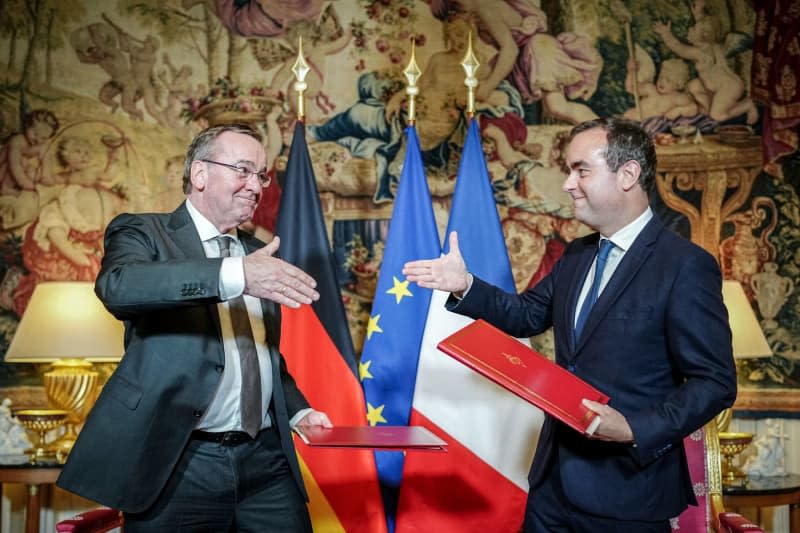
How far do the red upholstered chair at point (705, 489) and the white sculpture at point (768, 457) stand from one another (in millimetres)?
1239

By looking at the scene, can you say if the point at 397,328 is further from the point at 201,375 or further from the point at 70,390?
the point at 70,390

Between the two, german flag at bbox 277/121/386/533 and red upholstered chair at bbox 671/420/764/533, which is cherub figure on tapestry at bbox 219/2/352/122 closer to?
german flag at bbox 277/121/386/533

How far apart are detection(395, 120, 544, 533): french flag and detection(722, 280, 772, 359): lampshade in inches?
47.8

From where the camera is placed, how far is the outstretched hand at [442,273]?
9.32 ft

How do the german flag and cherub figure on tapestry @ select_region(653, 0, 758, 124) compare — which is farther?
cherub figure on tapestry @ select_region(653, 0, 758, 124)

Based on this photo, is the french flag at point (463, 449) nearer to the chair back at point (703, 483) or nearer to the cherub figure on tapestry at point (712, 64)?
the chair back at point (703, 483)

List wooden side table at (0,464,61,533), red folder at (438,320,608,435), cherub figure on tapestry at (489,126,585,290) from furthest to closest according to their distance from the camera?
cherub figure on tapestry at (489,126,585,290), wooden side table at (0,464,61,533), red folder at (438,320,608,435)

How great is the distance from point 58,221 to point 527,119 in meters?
2.83

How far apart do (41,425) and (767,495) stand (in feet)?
12.1

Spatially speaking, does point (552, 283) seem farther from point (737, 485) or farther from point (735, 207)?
point (735, 207)

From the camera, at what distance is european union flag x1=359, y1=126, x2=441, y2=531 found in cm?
397

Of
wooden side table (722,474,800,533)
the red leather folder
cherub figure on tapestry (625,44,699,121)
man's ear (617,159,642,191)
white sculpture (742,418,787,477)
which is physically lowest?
wooden side table (722,474,800,533)

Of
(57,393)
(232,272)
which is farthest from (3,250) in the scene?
(232,272)

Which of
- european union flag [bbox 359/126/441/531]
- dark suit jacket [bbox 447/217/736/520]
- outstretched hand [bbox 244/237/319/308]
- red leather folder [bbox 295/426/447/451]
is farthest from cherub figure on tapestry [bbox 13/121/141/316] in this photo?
dark suit jacket [bbox 447/217/736/520]
